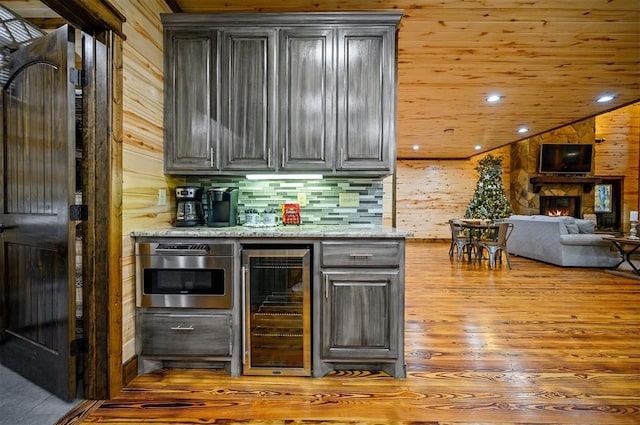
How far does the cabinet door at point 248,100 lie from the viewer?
2.59 m

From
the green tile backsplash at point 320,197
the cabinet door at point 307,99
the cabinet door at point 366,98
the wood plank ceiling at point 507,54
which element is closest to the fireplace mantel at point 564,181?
the wood plank ceiling at point 507,54

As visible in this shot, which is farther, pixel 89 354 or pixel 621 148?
pixel 621 148

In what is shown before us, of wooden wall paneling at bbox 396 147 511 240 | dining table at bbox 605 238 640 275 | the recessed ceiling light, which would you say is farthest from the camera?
wooden wall paneling at bbox 396 147 511 240

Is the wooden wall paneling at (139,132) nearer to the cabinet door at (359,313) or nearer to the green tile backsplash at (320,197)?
the green tile backsplash at (320,197)

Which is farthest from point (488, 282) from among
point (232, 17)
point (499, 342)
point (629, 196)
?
point (629, 196)

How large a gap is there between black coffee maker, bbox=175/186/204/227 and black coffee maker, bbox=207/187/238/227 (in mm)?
83

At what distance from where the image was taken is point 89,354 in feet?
6.60

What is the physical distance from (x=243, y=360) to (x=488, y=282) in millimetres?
4067

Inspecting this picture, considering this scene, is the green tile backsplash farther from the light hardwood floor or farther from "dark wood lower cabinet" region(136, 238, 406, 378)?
the light hardwood floor

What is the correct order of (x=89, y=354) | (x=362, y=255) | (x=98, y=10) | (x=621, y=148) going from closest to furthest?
(x=98, y=10)
(x=89, y=354)
(x=362, y=255)
(x=621, y=148)

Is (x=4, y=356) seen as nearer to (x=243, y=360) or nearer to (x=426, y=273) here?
(x=243, y=360)

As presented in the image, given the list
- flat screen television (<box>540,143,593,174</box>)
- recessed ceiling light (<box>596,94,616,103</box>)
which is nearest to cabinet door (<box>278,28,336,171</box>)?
recessed ceiling light (<box>596,94,616,103</box>)

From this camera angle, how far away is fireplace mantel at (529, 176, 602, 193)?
9875 mm

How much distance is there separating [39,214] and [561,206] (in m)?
12.0
